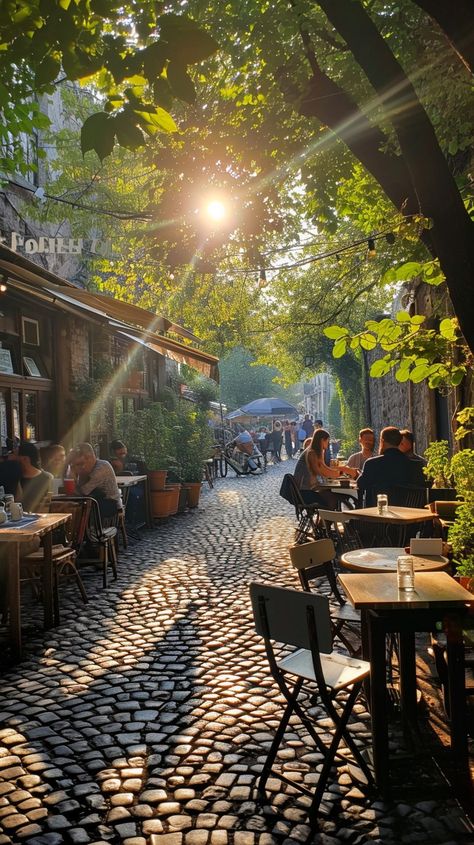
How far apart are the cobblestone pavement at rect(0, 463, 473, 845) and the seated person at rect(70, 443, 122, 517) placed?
1.74 meters

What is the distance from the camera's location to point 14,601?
526 cm

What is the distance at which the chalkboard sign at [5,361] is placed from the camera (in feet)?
30.9

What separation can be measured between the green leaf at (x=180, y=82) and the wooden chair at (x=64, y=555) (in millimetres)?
4658

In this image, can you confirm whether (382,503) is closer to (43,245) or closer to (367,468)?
(367,468)

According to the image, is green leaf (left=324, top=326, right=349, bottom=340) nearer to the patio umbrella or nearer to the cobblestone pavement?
the cobblestone pavement

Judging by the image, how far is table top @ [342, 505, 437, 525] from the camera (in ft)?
19.9

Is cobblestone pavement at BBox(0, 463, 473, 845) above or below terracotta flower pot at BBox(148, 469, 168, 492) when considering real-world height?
below

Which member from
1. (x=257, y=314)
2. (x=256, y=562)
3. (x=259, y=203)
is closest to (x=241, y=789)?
(x=256, y=562)

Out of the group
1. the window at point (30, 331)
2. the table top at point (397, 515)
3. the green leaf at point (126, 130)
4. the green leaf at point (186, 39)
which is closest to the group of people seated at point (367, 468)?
the table top at point (397, 515)

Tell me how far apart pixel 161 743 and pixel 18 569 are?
2076mm

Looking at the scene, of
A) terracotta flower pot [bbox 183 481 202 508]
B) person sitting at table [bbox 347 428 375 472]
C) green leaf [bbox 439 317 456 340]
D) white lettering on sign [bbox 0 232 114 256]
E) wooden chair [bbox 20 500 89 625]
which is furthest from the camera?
terracotta flower pot [bbox 183 481 202 508]

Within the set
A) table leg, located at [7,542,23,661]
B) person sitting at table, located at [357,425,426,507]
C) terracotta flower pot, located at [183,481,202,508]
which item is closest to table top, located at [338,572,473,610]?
table leg, located at [7,542,23,661]

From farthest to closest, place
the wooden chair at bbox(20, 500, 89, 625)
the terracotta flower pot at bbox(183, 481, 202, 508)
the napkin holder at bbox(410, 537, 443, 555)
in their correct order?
1. the terracotta flower pot at bbox(183, 481, 202, 508)
2. the wooden chair at bbox(20, 500, 89, 625)
3. the napkin holder at bbox(410, 537, 443, 555)

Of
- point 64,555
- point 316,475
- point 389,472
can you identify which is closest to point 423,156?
point 389,472
